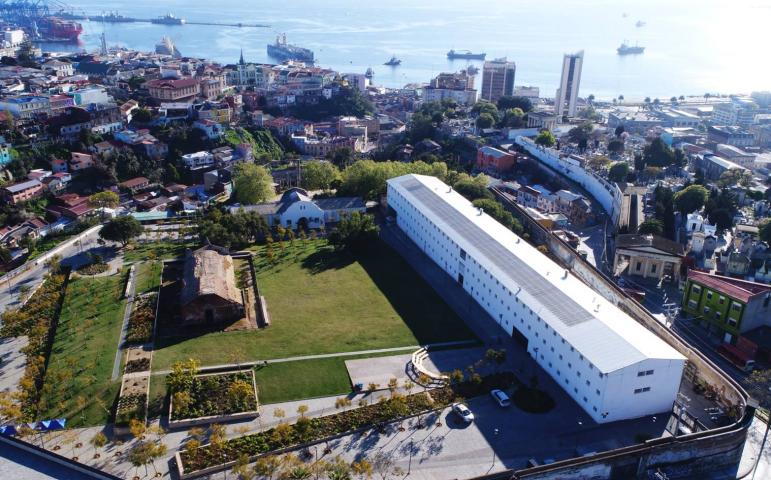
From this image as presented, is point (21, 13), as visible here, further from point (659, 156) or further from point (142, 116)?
point (659, 156)

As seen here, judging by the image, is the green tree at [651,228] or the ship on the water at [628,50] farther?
the ship on the water at [628,50]

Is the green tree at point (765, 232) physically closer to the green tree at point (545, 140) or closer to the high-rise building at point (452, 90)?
the green tree at point (545, 140)

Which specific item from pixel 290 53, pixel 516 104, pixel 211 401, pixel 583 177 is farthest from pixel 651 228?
pixel 290 53

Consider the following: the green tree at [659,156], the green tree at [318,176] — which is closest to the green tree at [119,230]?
the green tree at [318,176]

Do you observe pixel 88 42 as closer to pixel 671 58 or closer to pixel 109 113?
pixel 109 113

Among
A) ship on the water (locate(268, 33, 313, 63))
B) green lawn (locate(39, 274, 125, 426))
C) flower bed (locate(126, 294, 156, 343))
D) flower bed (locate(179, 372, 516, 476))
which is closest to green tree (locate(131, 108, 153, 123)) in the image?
green lawn (locate(39, 274, 125, 426))
